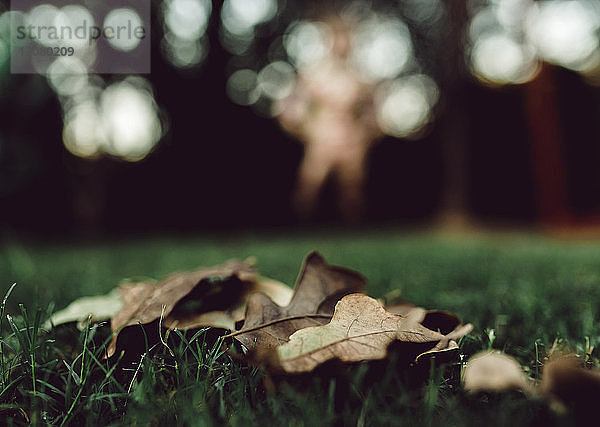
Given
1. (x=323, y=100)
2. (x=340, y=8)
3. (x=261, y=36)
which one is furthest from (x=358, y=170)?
(x=261, y=36)

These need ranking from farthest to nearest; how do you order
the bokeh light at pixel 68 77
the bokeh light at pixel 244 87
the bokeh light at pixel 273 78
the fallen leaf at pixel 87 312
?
the bokeh light at pixel 244 87 < the bokeh light at pixel 273 78 < the bokeh light at pixel 68 77 < the fallen leaf at pixel 87 312

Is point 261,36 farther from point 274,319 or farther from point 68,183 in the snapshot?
point 274,319

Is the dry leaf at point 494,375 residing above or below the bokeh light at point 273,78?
below

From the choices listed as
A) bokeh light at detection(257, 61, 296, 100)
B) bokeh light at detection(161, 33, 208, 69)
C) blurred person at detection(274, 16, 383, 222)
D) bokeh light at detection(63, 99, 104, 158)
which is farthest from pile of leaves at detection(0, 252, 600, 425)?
bokeh light at detection(161, 33, 208, 69)

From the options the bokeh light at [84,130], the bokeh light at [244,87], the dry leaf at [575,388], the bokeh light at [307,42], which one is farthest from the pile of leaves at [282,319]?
the bokeh light at [244,87]

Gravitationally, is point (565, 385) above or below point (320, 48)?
below

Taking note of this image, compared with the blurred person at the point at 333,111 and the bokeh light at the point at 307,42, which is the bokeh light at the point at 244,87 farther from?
the blurred person at the point at 333,111

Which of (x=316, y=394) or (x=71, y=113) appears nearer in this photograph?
(x=316, y=394)

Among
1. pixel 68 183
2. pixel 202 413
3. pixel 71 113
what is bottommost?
pixel 68 183
